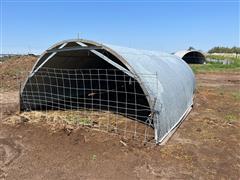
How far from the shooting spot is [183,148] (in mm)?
5984

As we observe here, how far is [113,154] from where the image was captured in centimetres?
558

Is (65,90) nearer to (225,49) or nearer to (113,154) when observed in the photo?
(113,154)

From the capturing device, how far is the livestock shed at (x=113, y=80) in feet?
20.9

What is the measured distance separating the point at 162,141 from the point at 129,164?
47.6 inches

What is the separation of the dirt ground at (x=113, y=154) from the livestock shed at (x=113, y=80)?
533mm

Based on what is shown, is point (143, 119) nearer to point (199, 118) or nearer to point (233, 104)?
point (199, 118)

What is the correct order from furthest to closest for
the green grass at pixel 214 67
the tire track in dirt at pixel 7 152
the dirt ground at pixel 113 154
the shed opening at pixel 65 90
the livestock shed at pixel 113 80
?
the green grass at pixel 214 67
the shed opening at pixel 65 90
the livestock shed at pixel 113 80
the tire track in dirt at pixel 7 152
the dirt ground at pixel 113 154

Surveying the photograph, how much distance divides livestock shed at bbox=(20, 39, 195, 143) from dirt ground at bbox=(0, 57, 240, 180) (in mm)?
533

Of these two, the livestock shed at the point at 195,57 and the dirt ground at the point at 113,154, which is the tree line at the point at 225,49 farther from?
the dirt ground at the point at 113,154

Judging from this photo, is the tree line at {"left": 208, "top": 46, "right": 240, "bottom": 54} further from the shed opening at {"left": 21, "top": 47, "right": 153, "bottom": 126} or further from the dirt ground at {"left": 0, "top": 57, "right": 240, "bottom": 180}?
the dirt ground at {"left": 0, "top": 57, "right": 240, "bottom": 180}

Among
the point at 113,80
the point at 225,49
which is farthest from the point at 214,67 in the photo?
the point at 225,49

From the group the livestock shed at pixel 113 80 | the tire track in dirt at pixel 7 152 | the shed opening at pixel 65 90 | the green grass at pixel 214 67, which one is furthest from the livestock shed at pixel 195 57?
the tire track in dirt at pixel 7 152

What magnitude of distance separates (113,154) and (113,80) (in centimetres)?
307

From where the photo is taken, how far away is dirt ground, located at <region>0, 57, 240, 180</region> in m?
4.88
